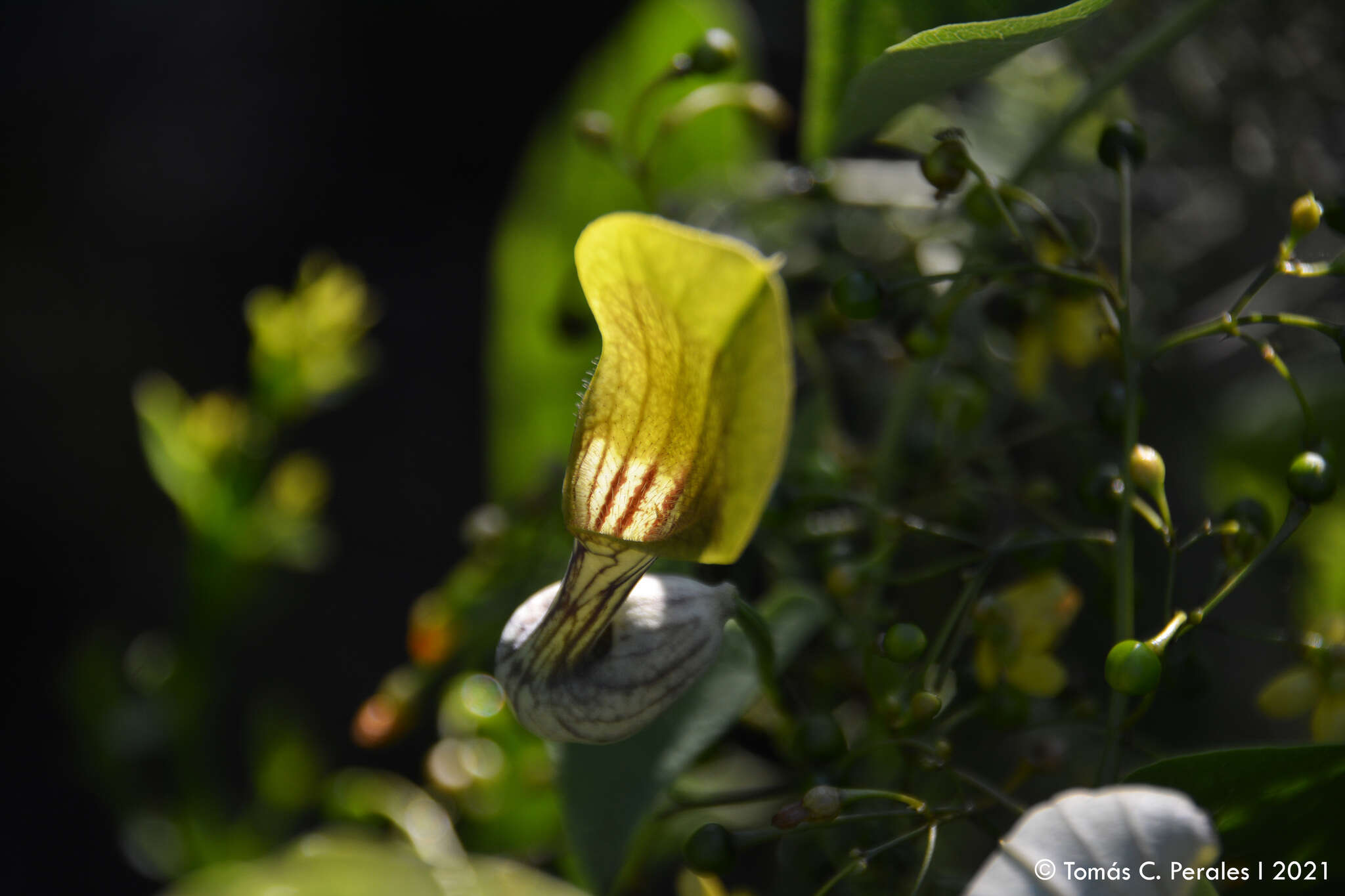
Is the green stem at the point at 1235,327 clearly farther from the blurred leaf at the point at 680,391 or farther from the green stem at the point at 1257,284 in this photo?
the blurred leaf at the point at 680,391

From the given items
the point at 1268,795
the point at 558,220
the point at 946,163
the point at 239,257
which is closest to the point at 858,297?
the point at 946,163

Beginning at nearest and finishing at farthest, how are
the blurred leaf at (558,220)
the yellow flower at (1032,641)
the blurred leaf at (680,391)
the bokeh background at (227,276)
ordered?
the blurred leaf at (680,391) < the yellow flower at (1032,641) < the blurred leaf at (558,220) < the bokeh background at (227,276)

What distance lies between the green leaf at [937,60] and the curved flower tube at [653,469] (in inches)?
2.8

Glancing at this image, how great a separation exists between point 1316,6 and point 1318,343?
14 cm

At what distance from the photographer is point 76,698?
0.52m

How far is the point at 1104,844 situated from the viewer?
17cm

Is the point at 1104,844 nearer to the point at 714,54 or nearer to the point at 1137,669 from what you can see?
the point at 1137,669

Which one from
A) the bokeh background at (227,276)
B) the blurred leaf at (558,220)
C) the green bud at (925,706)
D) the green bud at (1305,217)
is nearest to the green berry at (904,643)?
the green bud at (925,706)

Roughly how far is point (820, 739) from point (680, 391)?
0.11 meters

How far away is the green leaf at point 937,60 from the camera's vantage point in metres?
0.22

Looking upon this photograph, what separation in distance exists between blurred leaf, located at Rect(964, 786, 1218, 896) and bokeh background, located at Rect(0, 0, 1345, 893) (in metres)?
0.65

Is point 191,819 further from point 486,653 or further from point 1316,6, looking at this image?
point 1316,6

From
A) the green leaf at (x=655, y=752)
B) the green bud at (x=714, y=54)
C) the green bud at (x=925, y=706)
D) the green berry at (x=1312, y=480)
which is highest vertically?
the green bud at (x=714, y=54)

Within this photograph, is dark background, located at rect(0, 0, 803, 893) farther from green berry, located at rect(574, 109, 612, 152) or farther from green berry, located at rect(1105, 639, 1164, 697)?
green berry, located at rect(1105, 639, 1164, 697)
